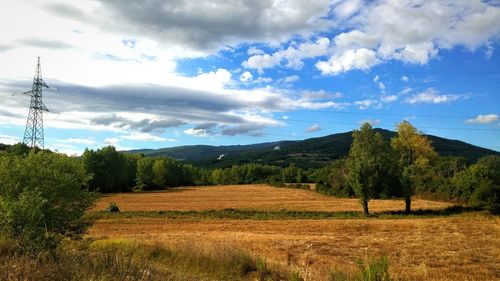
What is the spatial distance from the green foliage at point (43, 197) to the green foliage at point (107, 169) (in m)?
104

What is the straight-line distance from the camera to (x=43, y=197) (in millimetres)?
14336

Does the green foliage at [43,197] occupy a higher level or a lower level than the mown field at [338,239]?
higher

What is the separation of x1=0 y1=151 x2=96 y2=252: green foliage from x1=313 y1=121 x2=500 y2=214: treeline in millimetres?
49082

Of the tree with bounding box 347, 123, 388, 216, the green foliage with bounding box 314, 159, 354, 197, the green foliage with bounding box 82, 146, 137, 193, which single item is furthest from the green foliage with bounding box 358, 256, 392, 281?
the green foliage with bounding box 82, 146, 137, 193

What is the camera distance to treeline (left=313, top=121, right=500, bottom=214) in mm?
60344

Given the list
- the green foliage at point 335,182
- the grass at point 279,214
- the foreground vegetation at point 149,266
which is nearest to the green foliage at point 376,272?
the foreground vegetation at point 149,266

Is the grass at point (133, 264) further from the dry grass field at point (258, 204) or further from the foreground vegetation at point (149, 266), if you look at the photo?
the dry grass field at point (258, 204)

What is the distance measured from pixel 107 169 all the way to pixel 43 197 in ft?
366

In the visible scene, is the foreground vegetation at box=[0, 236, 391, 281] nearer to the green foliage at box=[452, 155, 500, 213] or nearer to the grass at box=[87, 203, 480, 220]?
the grass at box=[87, 203, 480, 220]

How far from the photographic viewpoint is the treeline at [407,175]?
6034 centimetres

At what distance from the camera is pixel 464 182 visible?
2608 inches

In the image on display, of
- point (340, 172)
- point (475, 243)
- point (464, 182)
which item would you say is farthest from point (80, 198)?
point (340, 172)

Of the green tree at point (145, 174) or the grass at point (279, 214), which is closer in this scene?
the grass at point (279, 214)

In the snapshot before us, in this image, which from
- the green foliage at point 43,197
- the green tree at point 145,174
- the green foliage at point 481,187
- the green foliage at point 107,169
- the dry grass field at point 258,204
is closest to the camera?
the green foliage at point 43,197
